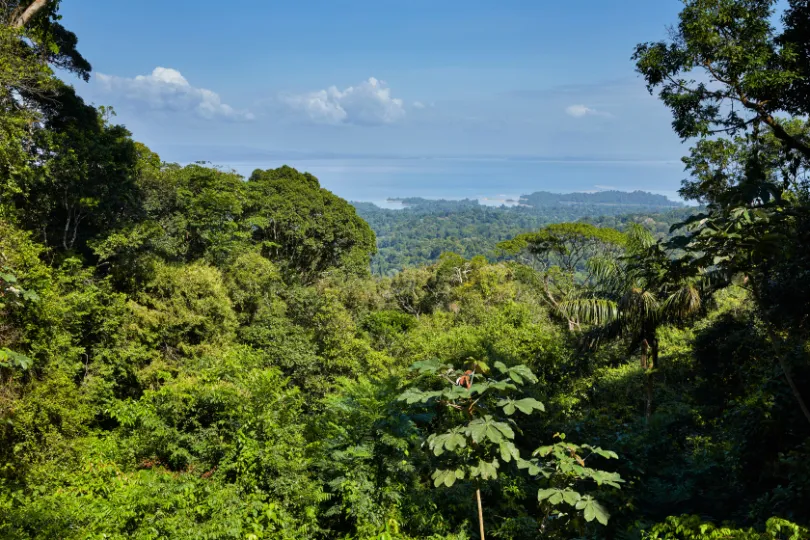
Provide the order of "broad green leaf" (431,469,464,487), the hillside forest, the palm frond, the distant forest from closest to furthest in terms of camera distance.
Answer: "broad green leaf" (431,469,464,487)
the hillside forest
the palm frond
the distant forest

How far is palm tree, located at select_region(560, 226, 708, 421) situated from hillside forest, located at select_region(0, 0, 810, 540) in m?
0.05

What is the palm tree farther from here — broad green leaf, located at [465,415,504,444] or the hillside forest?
broad green leaf, located at [465,415,504,444]

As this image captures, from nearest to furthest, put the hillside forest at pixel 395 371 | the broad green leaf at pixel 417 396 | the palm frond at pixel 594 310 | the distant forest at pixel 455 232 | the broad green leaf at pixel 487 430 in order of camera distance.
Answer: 1. the broad green leaf at pixel 487 430
2. the broad green leaf at pixel 417 396
3. the hillside forest at pixel 395 371
4. the palm frond at pixel 594 310
5. the distant forest at pixel 455 232

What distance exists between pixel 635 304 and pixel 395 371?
15.2 feet

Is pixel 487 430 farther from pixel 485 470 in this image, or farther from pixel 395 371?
pixel 395 371

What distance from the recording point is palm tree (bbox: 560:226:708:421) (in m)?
6.34

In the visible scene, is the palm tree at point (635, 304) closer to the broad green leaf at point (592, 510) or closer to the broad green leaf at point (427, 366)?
the broad green leaf at point (592, 510)

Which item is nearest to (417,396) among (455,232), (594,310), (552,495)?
(552,495)

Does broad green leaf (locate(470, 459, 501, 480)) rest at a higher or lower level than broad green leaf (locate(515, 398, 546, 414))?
lower

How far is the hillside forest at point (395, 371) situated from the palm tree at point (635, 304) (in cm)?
5

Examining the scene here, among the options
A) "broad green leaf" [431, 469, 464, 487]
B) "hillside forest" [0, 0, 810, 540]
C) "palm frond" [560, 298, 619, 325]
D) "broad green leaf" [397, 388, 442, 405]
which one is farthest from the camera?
"palm frond" [560, 298, 619, 325]

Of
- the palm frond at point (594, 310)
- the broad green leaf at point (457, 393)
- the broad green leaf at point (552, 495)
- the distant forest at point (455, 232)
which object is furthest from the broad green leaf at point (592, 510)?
the distant forest at point (455, 232)

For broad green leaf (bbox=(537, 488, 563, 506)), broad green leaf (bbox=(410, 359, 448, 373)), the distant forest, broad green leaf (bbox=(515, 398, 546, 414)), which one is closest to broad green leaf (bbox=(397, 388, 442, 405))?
broad green leaf (bbox=(410, 359, 448, 373))

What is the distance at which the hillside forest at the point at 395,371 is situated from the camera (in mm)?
3090
